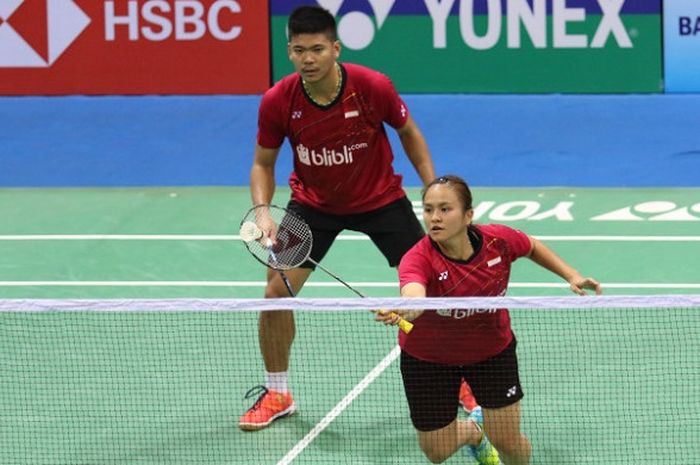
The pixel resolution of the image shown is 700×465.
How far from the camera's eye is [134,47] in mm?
12992

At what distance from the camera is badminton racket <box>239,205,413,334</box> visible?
284 inches

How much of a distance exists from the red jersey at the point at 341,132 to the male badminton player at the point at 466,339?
131cm

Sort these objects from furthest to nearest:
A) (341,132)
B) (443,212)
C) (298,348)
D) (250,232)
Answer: (298,348) < (341,132) < (250,232) < (443,212)

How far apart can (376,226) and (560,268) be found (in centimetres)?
157

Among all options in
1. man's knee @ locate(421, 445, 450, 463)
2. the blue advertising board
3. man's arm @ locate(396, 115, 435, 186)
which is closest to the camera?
man's knee @ locate(421, 445, 450, 463)

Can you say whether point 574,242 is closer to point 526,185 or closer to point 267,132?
point 526,185

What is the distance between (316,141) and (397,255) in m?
0.76

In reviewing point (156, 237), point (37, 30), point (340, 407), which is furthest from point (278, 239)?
point (37, 30)

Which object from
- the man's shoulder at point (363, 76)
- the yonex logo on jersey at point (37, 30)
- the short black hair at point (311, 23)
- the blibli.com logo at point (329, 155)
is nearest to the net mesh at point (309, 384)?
the blibli.com logo at point (329, 155)

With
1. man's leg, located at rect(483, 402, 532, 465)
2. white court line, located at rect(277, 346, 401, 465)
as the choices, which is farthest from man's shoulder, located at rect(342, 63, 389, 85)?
man's leg, located at rect(483, 402, 532, 465)

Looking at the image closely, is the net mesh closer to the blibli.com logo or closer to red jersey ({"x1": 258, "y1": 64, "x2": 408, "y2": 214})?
red jersey ({"x1": 258, "y1": 64, "x2": 408, "y2": 214})

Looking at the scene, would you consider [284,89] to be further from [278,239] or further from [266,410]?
[266,410]

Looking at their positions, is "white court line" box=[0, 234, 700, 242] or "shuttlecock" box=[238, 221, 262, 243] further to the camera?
"white court line" box=[0, 234, 700, 242]

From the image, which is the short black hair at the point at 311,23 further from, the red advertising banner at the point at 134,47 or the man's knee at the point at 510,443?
the red advertising banner at the point at 134,47
